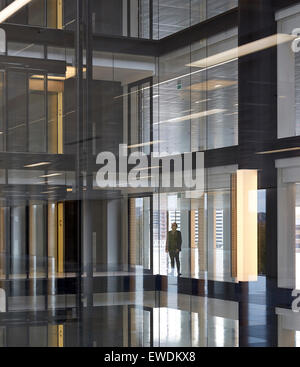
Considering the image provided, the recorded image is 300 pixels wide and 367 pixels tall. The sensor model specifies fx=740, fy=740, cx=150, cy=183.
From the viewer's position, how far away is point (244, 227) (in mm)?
4160

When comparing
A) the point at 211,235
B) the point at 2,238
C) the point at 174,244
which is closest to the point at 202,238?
the point at 211,235

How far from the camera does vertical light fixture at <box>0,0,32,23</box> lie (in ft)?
13.9

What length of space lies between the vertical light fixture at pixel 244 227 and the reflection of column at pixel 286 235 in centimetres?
14

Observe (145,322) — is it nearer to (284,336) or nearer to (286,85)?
(284,336)

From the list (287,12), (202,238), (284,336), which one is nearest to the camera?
(284,336)

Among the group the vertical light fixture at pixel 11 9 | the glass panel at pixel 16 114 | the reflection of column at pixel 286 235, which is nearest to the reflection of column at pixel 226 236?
the reflection of column at pixel 286 235

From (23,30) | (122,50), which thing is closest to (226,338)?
(122,50)

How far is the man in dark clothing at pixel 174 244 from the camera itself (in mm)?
4223

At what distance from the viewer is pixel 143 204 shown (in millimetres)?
4273

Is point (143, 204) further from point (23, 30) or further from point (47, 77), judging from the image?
point (23, 30)

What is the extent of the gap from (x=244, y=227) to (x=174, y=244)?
1.35 ft

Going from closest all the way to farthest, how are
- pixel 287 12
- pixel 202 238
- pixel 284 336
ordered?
pixel 284 336 → pixel 287 12 → pixel 202 238

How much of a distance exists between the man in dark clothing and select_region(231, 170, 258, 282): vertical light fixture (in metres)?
0.31

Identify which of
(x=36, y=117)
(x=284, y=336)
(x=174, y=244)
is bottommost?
(x=284, y=336)
